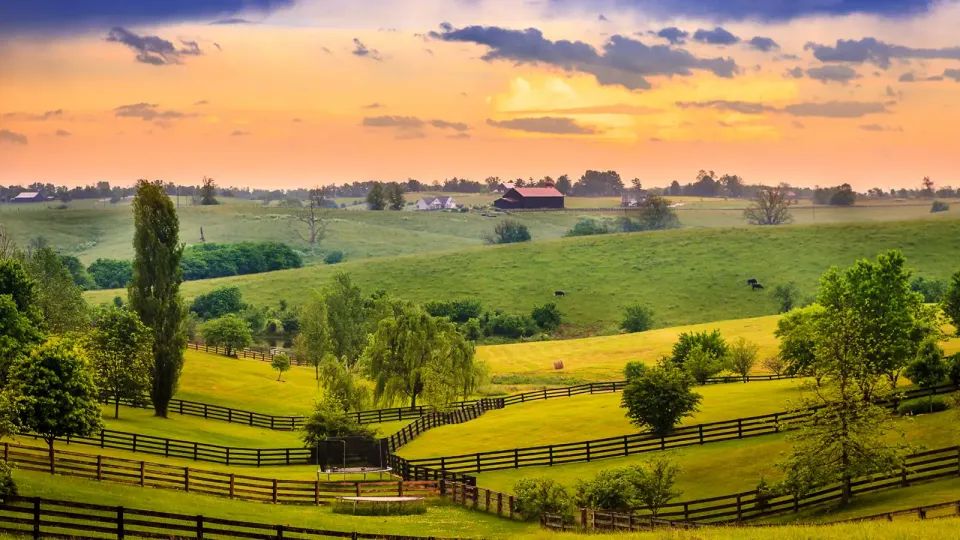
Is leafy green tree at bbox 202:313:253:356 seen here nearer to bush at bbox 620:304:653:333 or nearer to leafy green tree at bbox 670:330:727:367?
leafy green tree at bbox 670:330:727:367

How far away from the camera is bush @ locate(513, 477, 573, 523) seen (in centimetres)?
4022

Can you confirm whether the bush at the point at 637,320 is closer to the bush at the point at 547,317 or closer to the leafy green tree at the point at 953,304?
the bush at the point at 547,317

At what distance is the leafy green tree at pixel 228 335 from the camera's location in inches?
4208

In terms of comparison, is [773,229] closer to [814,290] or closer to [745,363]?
[814,290]

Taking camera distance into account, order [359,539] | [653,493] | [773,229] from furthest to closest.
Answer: [773,229] → [653,493] → [359,539]

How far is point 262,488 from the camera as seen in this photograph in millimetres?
44156

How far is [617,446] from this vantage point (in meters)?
57.2

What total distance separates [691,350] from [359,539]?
60.3m

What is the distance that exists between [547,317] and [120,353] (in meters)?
86.5

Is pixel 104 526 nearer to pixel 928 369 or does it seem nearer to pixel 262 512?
pixel 262 512

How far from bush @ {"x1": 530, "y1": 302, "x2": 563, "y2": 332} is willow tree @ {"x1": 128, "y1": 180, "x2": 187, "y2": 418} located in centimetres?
7883

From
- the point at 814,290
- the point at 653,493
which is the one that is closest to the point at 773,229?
the point at 814,290

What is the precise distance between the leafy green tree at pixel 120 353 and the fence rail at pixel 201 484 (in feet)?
71.5

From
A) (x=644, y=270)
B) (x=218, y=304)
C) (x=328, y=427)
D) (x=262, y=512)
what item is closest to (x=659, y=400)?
(x=328, y=427)
